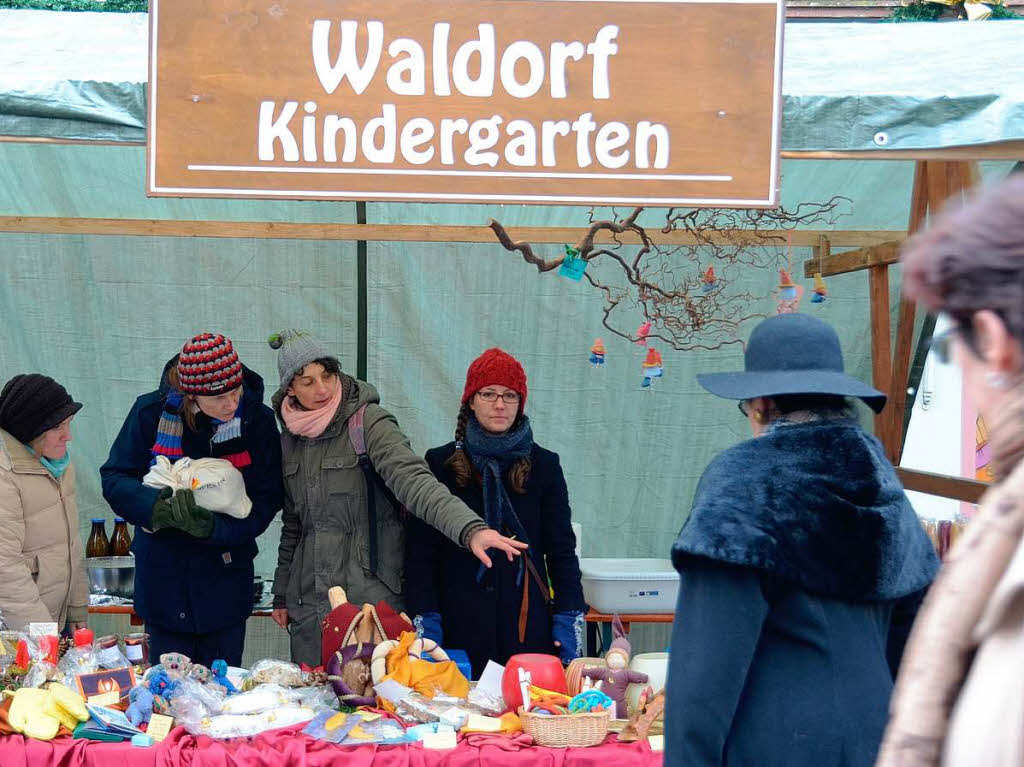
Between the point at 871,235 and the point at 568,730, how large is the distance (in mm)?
2851

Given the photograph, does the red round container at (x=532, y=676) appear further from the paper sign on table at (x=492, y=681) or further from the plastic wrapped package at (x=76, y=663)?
the plastic wrapped package at (x=76, y=663)

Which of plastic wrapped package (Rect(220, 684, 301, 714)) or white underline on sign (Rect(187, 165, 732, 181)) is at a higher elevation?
white underline on sign (Rect(187, 165, 732, 181))

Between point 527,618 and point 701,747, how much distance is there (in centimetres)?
174

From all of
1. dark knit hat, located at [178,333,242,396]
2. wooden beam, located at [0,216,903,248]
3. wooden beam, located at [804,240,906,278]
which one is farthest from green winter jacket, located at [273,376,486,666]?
wooden beam, located at [804,240,906,278]

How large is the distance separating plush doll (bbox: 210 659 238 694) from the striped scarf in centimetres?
65

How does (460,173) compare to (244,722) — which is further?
(244,722)

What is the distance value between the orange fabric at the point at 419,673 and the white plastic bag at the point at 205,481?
757 mm

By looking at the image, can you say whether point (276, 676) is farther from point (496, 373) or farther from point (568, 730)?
point (496, 373)

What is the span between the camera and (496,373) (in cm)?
342

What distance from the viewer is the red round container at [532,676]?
2941 millimetres

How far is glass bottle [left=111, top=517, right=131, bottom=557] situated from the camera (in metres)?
4.69

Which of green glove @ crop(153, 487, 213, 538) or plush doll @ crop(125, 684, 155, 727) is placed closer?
plush doll @ crop(125, 684, 155, 727)

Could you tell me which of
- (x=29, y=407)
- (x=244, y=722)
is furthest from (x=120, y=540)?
(x=244, y=722)

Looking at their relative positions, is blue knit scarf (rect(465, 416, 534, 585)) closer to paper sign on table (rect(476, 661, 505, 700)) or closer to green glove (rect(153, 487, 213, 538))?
paper sign on table (rect(476, 661, 505, 700))
